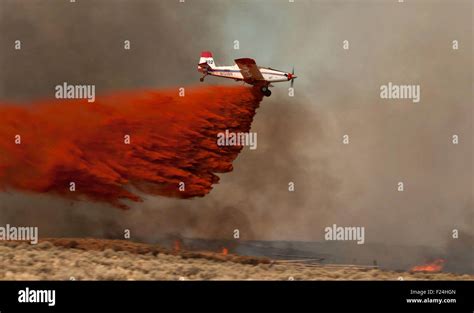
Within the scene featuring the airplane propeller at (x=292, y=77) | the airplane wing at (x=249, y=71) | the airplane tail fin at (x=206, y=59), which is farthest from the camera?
the airplane tail fin at (x=206, y=59)

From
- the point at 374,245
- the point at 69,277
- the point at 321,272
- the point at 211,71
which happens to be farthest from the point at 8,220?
the point at 374,245

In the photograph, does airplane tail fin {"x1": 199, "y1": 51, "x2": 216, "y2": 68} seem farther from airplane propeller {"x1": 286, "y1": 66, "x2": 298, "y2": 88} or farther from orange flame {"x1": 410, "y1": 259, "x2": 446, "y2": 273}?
orange flame {"x1": 410, "y1": 259, "x2": 446, "y2": 273}

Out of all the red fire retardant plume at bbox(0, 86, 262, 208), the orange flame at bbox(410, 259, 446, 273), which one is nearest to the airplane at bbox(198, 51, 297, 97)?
the red fire retardant plume at bbox(0, 86, 262, 208)

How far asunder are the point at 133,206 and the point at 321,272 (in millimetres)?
12112

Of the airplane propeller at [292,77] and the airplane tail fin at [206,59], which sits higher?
the airplane tail fin at [206,59]

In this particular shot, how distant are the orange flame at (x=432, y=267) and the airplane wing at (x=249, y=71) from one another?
16725 millimetres

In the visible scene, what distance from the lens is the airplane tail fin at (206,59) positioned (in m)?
31.6

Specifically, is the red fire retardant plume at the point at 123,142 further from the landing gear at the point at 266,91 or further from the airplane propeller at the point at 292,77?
the airplane propeller at the point at 292,77

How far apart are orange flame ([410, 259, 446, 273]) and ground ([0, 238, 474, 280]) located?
4.81ft

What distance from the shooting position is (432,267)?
35.8 meters

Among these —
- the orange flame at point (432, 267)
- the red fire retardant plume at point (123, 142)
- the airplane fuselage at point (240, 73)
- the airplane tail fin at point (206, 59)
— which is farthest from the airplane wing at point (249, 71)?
the orange flame at point (432, 267)

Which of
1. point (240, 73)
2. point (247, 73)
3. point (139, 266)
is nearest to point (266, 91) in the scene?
point (247, 73)
